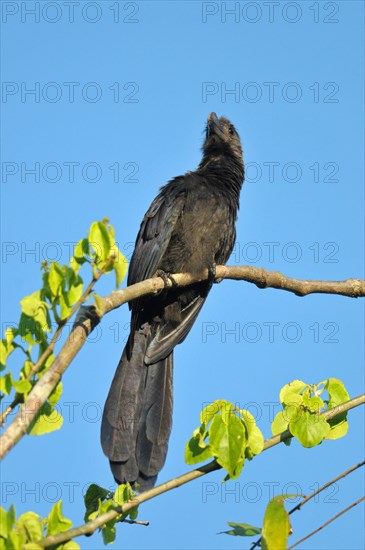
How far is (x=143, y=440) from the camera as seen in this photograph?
413 centimetres

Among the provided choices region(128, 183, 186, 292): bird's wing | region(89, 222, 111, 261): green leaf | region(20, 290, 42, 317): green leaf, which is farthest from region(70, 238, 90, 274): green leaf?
region(128, 183, 186, 292): bird's wing

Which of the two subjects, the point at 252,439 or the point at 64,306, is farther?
the point at 252,439

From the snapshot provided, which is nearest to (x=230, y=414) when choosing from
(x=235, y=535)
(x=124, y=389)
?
(x=235, y=535)

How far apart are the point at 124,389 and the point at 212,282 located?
1036mm

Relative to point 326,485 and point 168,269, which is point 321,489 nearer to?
point 326,485

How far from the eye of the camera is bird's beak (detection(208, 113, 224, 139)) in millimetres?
6445

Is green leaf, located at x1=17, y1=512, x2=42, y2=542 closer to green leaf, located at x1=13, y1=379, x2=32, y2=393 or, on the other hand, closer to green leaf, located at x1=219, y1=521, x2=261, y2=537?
green leaf, located at x1=13, y1=379, x2=32, y2=393

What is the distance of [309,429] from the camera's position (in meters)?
2.65

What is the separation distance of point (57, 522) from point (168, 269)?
3177 millimetres

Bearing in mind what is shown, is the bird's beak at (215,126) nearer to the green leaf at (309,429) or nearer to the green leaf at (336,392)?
the green leaf at (336,392)

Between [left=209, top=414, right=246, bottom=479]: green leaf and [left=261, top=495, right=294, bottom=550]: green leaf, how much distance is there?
0.88 ft

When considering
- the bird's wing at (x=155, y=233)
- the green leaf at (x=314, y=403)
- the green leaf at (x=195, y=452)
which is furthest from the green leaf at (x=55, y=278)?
the bird's wing at (x=155, y=233)

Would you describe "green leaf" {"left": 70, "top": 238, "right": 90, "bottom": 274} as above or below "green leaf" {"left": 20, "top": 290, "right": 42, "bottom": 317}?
above

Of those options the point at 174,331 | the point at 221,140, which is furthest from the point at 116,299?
the point at 221,140
